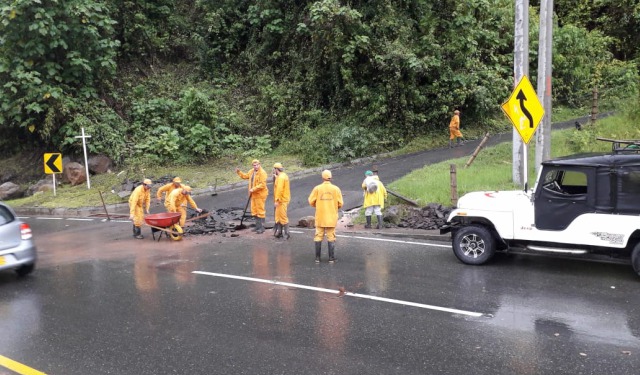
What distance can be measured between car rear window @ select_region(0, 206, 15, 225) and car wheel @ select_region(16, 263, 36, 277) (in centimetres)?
84

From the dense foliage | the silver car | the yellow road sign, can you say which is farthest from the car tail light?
the dense foliage

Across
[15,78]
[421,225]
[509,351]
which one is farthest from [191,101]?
[509,351]

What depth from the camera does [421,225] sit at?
12289mm

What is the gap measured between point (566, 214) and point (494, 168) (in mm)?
8223

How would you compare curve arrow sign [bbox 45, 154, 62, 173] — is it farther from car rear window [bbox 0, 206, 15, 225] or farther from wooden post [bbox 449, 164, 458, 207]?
wooden post [bbox 449, 164, 458, 207]

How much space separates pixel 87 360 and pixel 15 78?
2148 cm

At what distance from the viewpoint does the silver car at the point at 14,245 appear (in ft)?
28.4

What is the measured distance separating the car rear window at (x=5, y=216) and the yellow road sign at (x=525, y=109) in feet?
33.4

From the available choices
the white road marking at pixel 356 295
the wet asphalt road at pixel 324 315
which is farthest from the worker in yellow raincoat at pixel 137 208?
the white road marking at pixel 356 295

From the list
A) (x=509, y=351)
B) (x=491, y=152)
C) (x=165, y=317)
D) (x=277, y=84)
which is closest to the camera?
(x=509, y=351)

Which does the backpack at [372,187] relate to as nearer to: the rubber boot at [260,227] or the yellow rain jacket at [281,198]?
the yellow rain jacket at [281,198]

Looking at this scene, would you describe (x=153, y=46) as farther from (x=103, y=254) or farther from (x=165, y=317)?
(x=165, y=317)

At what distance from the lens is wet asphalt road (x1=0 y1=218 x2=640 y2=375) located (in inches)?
208

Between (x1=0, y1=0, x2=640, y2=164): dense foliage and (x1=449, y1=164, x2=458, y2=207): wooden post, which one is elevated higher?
(x1=0, y1=0, x2=640, y2=164): dense foliage
